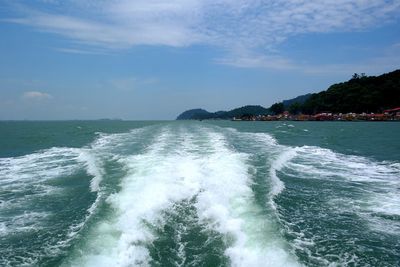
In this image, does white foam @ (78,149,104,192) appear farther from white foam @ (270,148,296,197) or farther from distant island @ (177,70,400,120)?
distant island @ (177,70,400,120)

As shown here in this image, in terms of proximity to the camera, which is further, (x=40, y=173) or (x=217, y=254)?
(x=40, y=173)

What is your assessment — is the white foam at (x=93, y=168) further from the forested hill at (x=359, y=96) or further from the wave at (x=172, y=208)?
the forested hill at (x=359, y=96)

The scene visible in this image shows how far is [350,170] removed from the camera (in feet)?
55.1

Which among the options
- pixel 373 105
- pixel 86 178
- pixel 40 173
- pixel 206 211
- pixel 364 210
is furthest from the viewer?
pixel 373 105

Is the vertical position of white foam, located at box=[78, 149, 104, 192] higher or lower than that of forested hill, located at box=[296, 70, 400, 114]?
lower

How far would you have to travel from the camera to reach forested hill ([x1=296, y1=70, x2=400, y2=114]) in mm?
107750

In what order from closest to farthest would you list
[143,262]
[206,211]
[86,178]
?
[143,262], [206,211], [86,178]

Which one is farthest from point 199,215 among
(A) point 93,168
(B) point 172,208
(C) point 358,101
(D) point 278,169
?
(C) point 358,101

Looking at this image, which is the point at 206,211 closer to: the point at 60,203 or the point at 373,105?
the point at 60,203

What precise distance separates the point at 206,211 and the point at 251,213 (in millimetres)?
1209

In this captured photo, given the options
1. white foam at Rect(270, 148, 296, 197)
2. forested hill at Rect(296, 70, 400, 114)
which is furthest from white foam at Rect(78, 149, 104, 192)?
forested hill at Rect(296, 70, 400, 114)

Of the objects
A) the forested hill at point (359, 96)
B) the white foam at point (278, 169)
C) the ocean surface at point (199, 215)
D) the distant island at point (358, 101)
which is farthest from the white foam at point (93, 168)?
the forested hill at point (359, 96)

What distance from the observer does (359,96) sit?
114938mm

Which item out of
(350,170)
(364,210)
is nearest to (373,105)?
(350,170)
